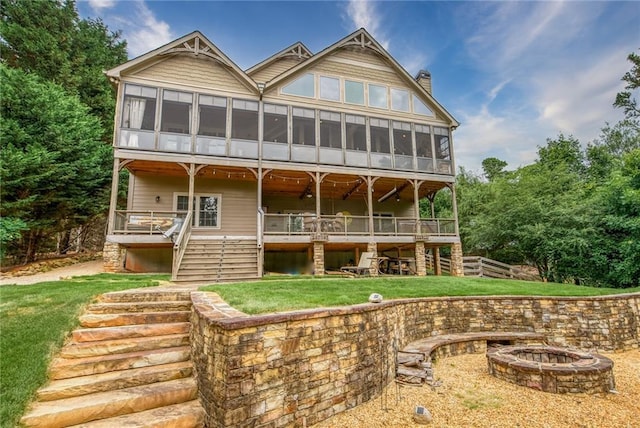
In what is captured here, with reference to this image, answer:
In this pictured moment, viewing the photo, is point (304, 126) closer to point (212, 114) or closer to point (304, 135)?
point (304, 135)

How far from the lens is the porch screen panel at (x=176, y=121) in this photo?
1158cm

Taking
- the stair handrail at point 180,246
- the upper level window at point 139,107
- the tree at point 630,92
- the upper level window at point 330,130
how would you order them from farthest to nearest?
1. the tree at point 630,92
2. the upper level window at point 330,130
3. the upper level window at point 139,107
4. the stair handrail at point 180,246

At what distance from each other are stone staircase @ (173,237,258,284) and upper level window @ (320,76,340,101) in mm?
7410

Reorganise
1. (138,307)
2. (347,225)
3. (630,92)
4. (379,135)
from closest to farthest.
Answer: (138,307)
(347,225)
(379,135)
(630,92)

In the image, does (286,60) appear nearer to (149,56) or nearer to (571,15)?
(149,56)

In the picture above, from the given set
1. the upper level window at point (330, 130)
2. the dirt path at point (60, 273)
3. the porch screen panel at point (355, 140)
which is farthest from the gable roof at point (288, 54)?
the dirt path at point (60, 273)

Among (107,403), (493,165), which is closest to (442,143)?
(107,403)

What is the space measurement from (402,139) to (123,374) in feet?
47.0

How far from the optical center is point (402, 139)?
15.2m

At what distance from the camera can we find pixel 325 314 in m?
4.01

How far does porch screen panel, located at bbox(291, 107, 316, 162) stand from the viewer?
13.1 meters

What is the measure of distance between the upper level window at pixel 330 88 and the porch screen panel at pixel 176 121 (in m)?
5.69

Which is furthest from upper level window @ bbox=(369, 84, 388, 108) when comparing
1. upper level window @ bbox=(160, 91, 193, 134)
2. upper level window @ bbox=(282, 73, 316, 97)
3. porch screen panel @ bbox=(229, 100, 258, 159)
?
upper level window @ bbox=(160, 91, 193, 134)

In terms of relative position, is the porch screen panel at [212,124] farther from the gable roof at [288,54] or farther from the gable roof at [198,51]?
the gable roof at [288,54]
